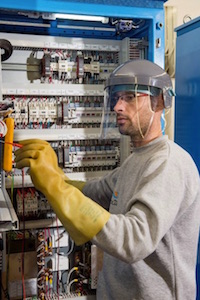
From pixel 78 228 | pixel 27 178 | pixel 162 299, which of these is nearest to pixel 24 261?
pixel 27 178

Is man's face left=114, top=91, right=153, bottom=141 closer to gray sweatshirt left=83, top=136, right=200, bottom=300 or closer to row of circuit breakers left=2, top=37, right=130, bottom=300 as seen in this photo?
gray sweatshirt left=83, top=136, right=200, bottom=300

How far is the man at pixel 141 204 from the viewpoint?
1.09 metres

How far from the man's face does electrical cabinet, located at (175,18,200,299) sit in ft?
2.72

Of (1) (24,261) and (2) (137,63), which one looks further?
(1) (24,261)

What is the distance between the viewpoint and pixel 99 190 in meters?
1.80

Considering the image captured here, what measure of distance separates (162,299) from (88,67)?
145 centimetres

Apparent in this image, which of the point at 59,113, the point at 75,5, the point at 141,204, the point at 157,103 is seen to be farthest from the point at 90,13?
the point at 141,204

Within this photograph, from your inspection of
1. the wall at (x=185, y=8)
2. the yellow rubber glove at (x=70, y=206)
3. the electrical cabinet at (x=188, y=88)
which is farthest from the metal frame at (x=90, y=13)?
the wall at (x=185, y=8)

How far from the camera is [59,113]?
2213 millimetres

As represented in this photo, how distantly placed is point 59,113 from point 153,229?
50.0 inches

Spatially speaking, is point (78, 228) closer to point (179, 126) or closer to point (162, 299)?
point (162, 299)

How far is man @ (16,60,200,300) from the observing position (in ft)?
3.58

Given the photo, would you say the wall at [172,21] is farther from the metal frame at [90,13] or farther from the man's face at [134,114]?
the man's face at [134,114]

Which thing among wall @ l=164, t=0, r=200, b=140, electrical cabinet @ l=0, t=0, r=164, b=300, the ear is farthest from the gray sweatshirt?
wall @ l=164, t=0, r=200, b=140
